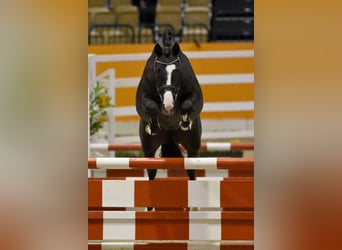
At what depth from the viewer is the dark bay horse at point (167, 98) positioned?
2375 mm

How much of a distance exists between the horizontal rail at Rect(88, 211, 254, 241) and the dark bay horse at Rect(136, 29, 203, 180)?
1.52ft

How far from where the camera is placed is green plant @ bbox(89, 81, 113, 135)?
182 inches

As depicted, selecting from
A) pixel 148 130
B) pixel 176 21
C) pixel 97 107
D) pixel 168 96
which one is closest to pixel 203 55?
pixel 97 107

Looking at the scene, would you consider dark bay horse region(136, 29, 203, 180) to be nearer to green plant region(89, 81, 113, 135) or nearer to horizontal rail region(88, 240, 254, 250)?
horizontal rail region(88, 240, 254, 250)


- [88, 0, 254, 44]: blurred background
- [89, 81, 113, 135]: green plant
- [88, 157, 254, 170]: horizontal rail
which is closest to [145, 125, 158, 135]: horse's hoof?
[88, 157, 254, 170]: horizontal rail

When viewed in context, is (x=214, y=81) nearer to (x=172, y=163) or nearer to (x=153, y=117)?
(x=153, y=117)

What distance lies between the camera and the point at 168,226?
197cm

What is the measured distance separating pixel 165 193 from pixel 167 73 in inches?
21.0

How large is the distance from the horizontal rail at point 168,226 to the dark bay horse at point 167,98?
0.46 meters

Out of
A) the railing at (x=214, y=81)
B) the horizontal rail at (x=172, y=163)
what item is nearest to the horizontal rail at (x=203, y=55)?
the railing at (x=214, y=81)
